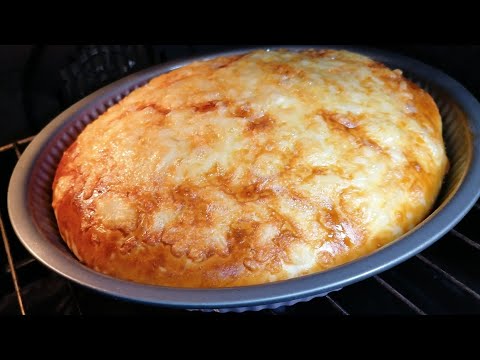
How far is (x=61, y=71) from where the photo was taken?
6.76ft

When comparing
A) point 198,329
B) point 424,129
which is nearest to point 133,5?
point 198,329

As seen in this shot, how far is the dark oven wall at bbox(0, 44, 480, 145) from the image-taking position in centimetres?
188

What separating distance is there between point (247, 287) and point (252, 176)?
0.37m

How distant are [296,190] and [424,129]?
0.50 metres

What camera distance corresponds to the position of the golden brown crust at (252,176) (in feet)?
4.05

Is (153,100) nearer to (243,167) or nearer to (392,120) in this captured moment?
(243,167)

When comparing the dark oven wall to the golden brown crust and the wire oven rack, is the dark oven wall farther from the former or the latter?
the golden brown crust

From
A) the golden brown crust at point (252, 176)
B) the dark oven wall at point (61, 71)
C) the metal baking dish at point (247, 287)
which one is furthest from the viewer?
the dark oven wall at point (61, 71)

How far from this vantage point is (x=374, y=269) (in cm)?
107

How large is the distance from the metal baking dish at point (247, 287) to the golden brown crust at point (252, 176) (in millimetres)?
69

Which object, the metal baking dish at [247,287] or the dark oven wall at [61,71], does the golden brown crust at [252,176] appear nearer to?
the metal baking dish at [247,287]

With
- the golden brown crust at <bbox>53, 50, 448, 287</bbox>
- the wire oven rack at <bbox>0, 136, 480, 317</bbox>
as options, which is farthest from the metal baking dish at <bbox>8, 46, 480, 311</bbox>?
the wire oven rack at <bbox>0, 136, 480, 317</bbox>

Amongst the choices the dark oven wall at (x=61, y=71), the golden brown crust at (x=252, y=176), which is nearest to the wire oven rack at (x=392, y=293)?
the dark oven wall at (x=61, y=71)

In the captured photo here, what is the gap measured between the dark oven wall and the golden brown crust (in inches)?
11.2
